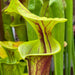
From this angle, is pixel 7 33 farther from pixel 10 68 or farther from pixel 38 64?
pixel 38 64

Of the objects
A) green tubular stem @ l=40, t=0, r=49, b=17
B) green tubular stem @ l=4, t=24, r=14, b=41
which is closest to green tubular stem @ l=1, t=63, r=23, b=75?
green tubular stem @ l=4, t=24, r=14, b=41

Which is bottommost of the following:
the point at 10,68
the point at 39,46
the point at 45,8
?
the point at 10,68

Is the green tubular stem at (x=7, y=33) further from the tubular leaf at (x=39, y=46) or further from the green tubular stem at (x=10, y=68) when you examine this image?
the tubular leaf at (x=39, y=46)

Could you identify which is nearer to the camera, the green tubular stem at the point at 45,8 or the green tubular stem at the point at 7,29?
the green tubular stem at the point at 45,8

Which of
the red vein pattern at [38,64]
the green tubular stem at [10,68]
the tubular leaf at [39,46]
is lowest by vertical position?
the green tubular stem at [10,68]

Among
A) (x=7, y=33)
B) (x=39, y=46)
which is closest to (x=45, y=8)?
(x=39, y=46)

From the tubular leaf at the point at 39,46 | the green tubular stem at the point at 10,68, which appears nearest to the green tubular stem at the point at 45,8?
the tubular leaf at the point at 39,46

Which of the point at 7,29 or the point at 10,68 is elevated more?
the point at 7,29

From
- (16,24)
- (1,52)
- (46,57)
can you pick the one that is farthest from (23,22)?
(46,57)

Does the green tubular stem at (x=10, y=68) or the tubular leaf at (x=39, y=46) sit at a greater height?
the tubular leaf at (x=39, y=46)

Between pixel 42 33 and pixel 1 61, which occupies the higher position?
pixel 42 33

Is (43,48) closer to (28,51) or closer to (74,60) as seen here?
(28,51)
